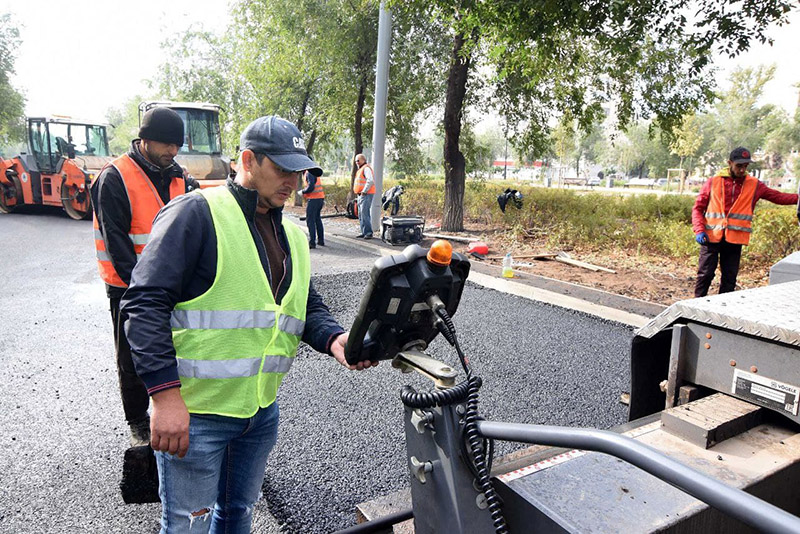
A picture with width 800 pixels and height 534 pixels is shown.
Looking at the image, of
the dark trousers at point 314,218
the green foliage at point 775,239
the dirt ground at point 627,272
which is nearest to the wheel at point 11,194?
the dark trousers at point 314,218

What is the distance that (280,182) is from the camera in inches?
70.1

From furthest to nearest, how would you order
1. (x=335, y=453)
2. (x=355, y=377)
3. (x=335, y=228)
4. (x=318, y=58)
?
1. (x=318, y=58)
2. (x=335, y=228)
3. (x=355, y=377)
4. (x=335, y=453)

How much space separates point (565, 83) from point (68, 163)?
514 inches

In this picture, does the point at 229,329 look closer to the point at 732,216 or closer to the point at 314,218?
the point at 732,216

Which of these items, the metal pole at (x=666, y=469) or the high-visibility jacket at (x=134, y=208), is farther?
the high-visibility jacket at (x=134, y=208)

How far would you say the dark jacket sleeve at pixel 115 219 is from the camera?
283 centimetres

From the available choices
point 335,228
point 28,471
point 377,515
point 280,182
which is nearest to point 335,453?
point 377,515

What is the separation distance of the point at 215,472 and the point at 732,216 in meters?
6.01

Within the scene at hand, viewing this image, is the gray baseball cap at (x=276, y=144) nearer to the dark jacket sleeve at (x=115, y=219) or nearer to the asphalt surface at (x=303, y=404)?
the dark jacket sleeve at (x=115, y=219)

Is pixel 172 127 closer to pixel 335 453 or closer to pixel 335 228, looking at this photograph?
pixel 335 453

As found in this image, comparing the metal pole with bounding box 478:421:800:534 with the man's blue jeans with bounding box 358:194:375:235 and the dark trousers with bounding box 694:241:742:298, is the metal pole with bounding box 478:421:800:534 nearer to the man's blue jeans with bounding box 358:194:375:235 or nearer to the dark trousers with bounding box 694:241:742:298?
the dark trousers with bounding box 694:241:742:298

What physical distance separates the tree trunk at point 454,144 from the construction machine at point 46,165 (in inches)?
399

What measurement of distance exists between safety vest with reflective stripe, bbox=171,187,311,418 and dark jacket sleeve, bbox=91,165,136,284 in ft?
4.51

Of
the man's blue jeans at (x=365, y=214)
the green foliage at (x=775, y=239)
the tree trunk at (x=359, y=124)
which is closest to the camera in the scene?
the green foliage at (x=775, y=239)
